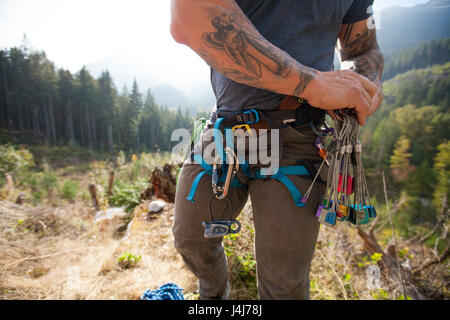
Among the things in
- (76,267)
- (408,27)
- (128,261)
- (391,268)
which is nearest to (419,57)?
(408,27)

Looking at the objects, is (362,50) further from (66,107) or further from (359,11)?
(66,107)

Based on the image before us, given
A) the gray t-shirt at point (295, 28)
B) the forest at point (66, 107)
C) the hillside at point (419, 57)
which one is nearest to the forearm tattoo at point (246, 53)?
the gray t-shirt at point (295, 28)

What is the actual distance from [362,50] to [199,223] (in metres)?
1.83

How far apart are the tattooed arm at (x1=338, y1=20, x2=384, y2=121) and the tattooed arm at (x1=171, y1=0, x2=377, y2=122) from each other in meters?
0.39

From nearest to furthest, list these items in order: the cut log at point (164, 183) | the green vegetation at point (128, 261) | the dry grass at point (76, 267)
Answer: the dry grass at point (76, 267)
the green vegetation at point (128, 261)
the cut log at point (164, 183)

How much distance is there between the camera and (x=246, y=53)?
0.98 metres

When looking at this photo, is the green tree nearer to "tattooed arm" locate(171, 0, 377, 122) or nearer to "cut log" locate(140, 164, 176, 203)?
"cut log" locate(140, 164, 176, 203)

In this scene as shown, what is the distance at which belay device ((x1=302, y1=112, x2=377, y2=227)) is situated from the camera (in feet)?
3.93

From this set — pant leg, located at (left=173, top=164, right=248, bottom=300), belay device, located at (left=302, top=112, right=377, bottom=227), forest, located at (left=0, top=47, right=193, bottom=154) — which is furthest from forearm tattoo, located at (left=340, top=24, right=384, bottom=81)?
forest, located at (left=0, top=47, right=193, bottom=154)

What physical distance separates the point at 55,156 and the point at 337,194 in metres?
41.6

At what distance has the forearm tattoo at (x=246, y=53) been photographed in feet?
3.08

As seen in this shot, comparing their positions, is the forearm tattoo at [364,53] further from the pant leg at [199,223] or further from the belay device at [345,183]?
the pant leg at [199,223]

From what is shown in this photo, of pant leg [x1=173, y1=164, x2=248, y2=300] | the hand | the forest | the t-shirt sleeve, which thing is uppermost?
the forest

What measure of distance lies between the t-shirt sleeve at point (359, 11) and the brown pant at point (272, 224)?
0.91 meters
